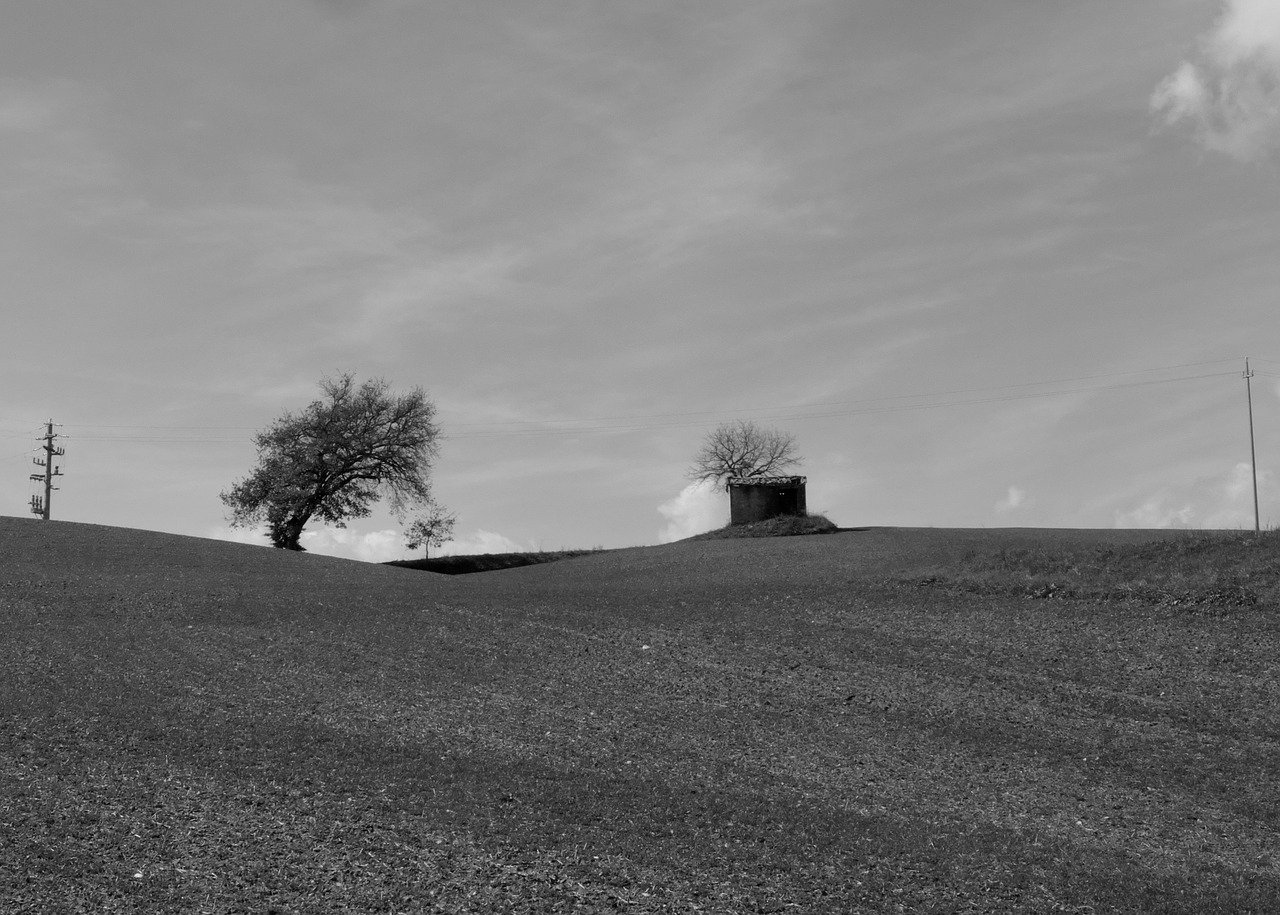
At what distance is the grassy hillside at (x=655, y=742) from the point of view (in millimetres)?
14773

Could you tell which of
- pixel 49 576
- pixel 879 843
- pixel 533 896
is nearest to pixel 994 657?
pixel 879 843

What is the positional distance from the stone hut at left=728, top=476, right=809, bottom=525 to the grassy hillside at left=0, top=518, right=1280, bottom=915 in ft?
92.7

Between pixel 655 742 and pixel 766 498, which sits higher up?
pixel 766 498

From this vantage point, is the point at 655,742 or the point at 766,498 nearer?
the point at 655,742

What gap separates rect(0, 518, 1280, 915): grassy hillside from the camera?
14773 millimetres

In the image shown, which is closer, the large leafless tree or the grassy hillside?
the grassy hillside

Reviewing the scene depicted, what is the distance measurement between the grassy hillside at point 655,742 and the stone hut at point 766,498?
2827 cm

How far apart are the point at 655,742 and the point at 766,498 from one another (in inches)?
1844

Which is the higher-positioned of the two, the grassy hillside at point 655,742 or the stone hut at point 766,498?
the stone hut at point 766,498

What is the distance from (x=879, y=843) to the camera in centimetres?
1655

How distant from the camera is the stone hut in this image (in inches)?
2655

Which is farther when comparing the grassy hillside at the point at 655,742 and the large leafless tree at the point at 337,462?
the large leafless tree at the point at 337,462

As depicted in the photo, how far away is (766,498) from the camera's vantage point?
67.6 meters

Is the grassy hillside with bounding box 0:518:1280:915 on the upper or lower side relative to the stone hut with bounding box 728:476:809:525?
lower
